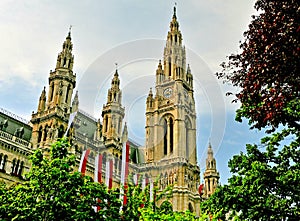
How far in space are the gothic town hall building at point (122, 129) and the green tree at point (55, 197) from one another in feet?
70.6

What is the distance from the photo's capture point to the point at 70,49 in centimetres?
5731

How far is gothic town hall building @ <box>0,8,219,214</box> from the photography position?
48.0m

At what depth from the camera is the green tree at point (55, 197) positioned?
20.3 m

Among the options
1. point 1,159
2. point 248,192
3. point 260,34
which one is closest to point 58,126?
point 1,159

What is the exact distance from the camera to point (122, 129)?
2507 inches

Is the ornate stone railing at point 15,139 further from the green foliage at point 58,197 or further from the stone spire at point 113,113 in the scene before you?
the green foliage at point 58,197

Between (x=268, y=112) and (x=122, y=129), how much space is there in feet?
174

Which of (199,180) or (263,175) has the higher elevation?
(199,180)

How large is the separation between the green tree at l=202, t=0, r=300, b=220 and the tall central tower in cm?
4232

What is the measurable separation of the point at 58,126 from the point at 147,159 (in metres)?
23.9

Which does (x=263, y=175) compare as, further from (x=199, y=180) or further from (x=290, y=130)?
(x=199, y=180)

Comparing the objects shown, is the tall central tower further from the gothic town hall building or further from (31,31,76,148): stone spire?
(31,31,76,148): stone spire

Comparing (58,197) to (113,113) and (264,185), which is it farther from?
(113,113)

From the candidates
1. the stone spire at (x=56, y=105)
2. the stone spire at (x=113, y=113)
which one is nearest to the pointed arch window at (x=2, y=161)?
the stone spire at (x=56, y=105)
